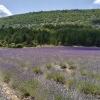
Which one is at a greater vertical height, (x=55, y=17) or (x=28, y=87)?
(x=28, y=87)

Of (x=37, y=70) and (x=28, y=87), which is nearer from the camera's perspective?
(x=28, y=87)

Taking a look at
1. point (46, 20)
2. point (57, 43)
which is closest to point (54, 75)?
point (57, 43)

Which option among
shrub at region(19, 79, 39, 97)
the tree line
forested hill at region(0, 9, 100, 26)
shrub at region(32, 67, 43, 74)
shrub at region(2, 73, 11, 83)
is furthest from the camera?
forested hill at region(0, 9, 100, 26)

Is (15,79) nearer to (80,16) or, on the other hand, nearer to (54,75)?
(54,75)

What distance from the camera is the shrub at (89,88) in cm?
994

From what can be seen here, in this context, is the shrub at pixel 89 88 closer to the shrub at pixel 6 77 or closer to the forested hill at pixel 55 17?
the shrub at pixel 6 77

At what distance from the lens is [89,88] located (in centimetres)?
1004

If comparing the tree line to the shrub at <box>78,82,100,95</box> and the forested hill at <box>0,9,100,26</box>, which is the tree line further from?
the shrub at <box>78,82,100,95</box>

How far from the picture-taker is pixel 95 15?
100812mm

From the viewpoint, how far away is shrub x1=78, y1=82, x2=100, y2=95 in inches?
391

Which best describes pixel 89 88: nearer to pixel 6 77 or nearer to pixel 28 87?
pixel 28 87

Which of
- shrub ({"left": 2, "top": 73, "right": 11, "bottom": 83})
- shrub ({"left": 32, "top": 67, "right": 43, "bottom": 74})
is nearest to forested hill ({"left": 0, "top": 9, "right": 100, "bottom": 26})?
shrub ({"left": 32, "top": 67, "right": 43, "bottom": 74})

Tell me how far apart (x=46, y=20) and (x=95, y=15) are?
39.4 feet

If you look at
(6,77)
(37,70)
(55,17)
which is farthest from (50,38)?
(55,17)
